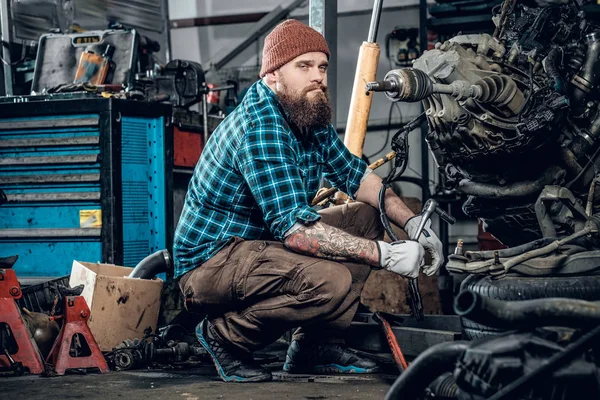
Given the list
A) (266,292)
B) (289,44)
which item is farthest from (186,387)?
(289,44)

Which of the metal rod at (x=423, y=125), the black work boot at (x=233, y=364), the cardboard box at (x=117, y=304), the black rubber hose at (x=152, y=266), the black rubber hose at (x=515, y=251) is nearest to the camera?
the black rubber hose at (x=515, y=251)

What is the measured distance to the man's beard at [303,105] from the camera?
259 centimetres

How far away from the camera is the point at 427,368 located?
1422 mm

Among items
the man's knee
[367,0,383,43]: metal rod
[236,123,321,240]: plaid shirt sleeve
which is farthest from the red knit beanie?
[367,0,383,43]: metal rod

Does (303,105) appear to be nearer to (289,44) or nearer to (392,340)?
(289,44)

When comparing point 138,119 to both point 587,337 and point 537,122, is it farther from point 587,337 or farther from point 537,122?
point 587,337

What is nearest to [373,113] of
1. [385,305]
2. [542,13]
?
[385,305]

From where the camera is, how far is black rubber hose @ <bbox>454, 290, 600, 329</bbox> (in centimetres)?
133

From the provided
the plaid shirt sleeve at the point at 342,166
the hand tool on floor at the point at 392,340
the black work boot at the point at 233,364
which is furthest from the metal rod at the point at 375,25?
the black work boot at the point at 233,364

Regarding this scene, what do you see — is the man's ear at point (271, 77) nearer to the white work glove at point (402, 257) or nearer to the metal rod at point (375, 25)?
the white work glove at point (402, 257)

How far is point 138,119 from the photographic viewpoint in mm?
4117

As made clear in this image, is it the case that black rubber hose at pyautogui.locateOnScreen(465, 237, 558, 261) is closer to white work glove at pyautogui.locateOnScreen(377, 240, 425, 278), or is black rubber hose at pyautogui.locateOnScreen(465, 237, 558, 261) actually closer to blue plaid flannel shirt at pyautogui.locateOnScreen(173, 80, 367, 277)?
white work glove at pyautogui.locateOnScreen(377, 240, 425, 278)

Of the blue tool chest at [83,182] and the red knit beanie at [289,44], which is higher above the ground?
the red knit beanie at [289,44]

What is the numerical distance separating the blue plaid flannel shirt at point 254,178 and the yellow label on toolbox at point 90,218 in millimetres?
1340
